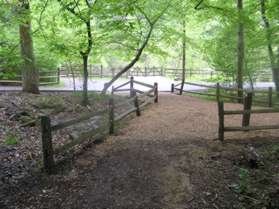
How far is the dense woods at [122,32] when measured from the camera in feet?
32.0

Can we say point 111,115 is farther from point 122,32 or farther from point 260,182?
point 122,32

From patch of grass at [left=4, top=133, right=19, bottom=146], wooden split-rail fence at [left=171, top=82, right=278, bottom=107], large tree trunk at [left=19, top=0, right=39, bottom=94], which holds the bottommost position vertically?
patch of grass at [left=4, top=133, right=19, bottom=146]

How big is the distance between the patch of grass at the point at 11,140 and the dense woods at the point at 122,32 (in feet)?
5.84

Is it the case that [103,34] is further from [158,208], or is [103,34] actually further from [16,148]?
[158,208]

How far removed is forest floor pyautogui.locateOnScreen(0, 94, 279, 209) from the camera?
4.62 m

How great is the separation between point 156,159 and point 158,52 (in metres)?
10.2

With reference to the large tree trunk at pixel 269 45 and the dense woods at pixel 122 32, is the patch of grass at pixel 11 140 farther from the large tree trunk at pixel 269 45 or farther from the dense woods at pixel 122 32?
the large tree trunk at pixel 269 45

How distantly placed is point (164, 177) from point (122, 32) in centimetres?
977

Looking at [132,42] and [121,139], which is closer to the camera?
[121,139]

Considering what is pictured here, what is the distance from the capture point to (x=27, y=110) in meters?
10.3

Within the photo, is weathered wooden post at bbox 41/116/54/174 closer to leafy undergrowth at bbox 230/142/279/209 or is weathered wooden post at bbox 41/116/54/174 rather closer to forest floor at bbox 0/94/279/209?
forest floor at bbox 0/94/279/209

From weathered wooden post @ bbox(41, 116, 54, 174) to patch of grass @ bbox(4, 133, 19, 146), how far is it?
7.00ft

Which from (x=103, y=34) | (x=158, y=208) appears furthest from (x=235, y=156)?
(x=103, y=34)

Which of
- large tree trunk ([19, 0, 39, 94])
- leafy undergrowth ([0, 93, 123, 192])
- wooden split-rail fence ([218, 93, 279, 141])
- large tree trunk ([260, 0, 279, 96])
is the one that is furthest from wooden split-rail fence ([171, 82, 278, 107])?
large tree trunk ([19, 0, 39, 94])
